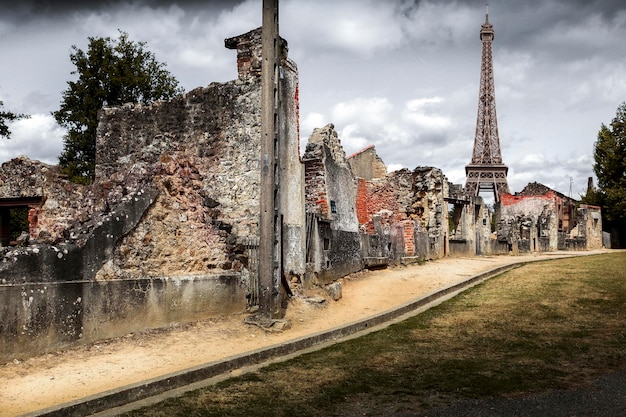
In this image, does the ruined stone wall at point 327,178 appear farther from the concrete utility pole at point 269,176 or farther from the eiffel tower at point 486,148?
the eiffel tower at point 486,148

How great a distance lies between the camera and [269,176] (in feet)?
28.9

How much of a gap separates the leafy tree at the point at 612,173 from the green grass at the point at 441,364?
3718 centimetres

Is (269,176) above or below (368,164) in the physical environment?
below

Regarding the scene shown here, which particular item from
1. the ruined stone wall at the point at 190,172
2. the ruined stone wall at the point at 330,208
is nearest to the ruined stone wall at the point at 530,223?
the ruined stone wall at the point at 330,208

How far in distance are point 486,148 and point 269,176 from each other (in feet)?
207

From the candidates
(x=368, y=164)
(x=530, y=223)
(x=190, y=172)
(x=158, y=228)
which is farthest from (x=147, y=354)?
(x=530, y=223)

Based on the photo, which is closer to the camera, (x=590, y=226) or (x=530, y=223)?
(x=530, y=223)

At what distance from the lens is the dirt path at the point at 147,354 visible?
209 inches

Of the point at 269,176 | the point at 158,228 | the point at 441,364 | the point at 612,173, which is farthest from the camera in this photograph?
the point at 612,173

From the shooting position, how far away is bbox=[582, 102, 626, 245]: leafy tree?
42.4m

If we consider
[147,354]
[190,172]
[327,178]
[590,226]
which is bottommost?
[147,354]

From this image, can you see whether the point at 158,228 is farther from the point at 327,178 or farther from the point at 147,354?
the point at 327,178

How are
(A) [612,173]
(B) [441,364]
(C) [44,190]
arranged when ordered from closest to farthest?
(B) [441,364]
(C) [44,190]
(A) [612,173]

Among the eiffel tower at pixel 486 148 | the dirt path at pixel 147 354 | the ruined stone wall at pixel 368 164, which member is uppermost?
the eiffel tower at pixel 486 148
